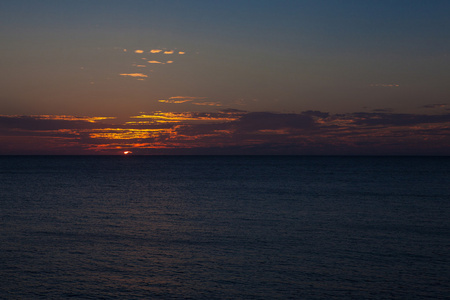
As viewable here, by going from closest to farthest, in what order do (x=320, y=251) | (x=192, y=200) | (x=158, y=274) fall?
1. (x=158, y=274)
2. (x=320, y=251)
3. (x=192, y=200)

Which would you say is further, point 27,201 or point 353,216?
point 27,201

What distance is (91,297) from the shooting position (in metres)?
15.0

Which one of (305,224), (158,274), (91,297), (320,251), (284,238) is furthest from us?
(305,224)

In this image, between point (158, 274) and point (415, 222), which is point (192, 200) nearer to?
point (415, 222)

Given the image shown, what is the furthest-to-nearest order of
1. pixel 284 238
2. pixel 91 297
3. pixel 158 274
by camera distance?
1. pixel 284 238
2. pixel 158 274
3. pixel 91 297

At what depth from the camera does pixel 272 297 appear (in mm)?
15141

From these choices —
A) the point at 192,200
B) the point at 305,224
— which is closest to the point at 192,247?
the point at 305,224

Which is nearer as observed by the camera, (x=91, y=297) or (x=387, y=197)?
(x=91, y=297)

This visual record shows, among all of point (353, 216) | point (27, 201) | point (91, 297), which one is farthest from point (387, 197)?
point (91, 297)

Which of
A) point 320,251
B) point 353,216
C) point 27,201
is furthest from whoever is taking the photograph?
point 27,201

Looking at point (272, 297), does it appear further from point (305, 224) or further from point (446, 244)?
point (305, 224)

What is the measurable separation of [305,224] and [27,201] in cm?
2839

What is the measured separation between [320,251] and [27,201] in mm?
32715

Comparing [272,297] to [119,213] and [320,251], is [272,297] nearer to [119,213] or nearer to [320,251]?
[320,251]
